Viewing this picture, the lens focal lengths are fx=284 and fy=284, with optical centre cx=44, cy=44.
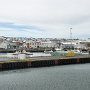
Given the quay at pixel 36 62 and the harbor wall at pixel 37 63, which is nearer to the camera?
the harbor wall at pixel 37 63

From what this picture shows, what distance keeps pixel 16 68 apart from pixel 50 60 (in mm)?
15158

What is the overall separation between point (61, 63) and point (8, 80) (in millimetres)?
37329

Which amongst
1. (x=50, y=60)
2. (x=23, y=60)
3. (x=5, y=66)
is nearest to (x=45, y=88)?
(x=5, y=66)

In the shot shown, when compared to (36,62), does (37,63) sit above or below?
below

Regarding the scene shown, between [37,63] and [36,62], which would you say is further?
[37,63]

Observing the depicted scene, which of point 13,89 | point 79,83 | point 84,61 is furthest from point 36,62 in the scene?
point 13,89

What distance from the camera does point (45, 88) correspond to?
1775 inches

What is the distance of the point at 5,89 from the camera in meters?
43.8

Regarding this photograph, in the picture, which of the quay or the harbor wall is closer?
the harbor wall

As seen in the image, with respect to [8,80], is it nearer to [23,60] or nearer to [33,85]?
[33,85]

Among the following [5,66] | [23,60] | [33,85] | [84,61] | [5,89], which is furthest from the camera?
[84,61]

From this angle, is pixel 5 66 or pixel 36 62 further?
pixel 36 62

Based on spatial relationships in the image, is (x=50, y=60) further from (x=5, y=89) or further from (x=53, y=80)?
(x=5, y=89)

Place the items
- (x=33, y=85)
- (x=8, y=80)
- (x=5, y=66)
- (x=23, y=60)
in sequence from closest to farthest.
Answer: (x=33, y=85)
(x=8, y=80)
(x=5, y=66)
(x=23, y=60)
